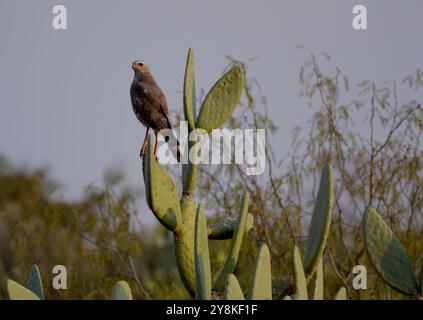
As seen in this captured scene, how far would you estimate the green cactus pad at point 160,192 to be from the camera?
4.16m

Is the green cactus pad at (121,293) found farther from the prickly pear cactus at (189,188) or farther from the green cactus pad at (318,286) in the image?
the green cactus pad at (318,286)

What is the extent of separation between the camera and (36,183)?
21.9 metres

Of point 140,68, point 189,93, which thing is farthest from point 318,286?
point 140,68

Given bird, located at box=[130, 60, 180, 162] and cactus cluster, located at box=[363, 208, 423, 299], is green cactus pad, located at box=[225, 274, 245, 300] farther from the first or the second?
bird, located at box=[130, 60, 180, 162]

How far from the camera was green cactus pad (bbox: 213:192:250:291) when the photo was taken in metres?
4.12

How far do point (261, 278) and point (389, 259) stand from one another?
3.16ft

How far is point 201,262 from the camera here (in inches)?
150

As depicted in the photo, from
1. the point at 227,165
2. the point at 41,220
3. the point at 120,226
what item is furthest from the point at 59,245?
the point at 227,165

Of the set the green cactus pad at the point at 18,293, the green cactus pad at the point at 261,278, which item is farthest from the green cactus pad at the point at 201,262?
the green cactus pad at the point at 18,293

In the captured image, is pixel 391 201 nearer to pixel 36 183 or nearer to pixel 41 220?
pixel 41 220

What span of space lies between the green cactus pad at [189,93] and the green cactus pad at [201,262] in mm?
739

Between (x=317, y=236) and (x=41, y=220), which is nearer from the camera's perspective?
(x=317, y=236)
